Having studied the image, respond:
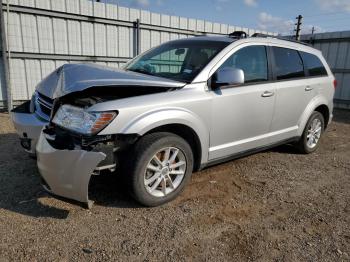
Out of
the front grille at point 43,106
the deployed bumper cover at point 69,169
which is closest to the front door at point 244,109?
the deployed bumper cover at point 69,169

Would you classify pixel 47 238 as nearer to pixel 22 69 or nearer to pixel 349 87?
pixel 22 69

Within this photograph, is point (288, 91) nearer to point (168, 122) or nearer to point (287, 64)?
point (287, 64)

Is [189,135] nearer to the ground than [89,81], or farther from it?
nearer to the ground

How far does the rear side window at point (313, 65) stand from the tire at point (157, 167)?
2692 millimetres

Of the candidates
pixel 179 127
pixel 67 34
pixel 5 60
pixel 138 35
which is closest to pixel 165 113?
pixel 179 127

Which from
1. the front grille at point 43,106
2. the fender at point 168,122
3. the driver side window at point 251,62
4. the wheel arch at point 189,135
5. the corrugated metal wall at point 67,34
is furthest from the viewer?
the corrugated metal wall at point 67,34

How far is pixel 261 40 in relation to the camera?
3996 millimetres

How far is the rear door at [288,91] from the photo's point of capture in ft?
13.6

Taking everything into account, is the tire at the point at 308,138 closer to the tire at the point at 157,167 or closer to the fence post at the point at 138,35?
the tire at the point at 157,167

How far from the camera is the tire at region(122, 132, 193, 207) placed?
2859 millimetres

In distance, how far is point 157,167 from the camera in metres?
3.09

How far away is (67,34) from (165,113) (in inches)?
217

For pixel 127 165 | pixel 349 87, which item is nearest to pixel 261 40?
pixel 127 165

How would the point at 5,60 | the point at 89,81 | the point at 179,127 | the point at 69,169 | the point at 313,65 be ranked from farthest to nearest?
the point at 5,60 → the point at 313,65 → the point at 179,127 → the point at 89,81 → the point at 69,169
